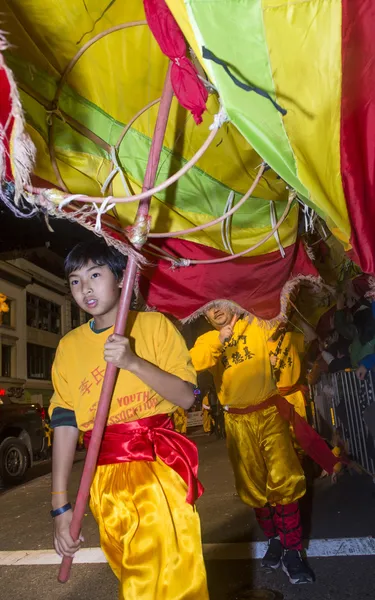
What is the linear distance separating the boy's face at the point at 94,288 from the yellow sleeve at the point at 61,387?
28 cm

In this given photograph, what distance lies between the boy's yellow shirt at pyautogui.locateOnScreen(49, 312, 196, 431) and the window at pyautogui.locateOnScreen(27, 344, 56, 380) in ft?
80.8

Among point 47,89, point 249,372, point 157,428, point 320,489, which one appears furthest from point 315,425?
point 47,89

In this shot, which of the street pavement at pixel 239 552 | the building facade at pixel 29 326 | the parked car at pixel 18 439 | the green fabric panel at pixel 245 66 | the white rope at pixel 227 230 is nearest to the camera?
the green fabric panel at pixel 245 66

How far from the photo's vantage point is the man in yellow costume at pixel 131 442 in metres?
1.96

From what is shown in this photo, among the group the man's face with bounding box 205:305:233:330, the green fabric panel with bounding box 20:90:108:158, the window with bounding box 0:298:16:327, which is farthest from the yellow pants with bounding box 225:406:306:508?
the window with bounding box 0:298:16:327

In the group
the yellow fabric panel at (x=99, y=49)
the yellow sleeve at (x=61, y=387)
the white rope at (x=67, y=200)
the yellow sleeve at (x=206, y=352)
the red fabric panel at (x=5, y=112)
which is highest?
the yellow fabric panel at (x=99, y=49)

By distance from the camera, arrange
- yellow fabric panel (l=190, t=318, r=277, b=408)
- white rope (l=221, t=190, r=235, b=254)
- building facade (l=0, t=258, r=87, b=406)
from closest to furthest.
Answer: white rope (l=221, t=190, r=235, b=254)
yellow fabric panel (l=190, t=318, r=277, b=408)
building facade (l=0, t=258, r=87, b=406)

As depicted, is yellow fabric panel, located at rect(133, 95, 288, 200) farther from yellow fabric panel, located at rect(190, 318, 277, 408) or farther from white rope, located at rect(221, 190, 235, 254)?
yellow fabric panel, located at rect(190, 318, 277, 408)

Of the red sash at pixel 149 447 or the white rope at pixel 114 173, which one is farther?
the white rope at pixel 114 173

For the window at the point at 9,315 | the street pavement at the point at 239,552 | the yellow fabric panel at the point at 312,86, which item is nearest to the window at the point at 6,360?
the window at the point at 9,315

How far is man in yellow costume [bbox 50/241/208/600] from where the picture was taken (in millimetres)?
1962

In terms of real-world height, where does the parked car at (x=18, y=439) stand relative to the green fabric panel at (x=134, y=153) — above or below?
below

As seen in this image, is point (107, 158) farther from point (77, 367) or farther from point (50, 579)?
point (50, 579)

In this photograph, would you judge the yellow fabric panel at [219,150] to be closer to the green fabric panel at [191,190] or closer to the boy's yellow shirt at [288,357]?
the green fabric panel at [191,190]
